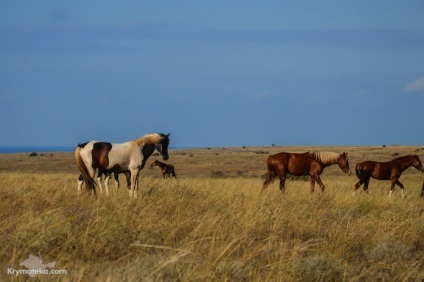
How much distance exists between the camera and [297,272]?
6.27 m

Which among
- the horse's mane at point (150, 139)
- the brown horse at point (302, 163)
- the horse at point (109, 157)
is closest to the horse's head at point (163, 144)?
the horse's mane at point (150, 139)

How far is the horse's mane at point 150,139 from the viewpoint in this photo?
15.4 meters

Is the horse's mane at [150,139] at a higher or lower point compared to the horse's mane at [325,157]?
higher

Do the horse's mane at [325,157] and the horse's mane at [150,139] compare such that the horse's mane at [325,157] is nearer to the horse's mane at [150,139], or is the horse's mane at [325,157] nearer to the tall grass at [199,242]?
the horse's mane at [150,139]

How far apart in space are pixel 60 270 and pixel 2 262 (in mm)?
741

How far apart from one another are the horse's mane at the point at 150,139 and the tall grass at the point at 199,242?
3.91m

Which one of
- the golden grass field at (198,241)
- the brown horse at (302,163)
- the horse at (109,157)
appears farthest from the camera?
the brown horse at (302,163)

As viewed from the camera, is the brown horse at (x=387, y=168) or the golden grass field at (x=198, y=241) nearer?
the golden grass field at (x=198, y=241)

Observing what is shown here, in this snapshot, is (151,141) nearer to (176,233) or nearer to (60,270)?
(176,233)

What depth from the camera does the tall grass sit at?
19.4ft

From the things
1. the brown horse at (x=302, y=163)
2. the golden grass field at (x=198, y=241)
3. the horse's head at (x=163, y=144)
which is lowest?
the golden grass field at (x=198, y=241)

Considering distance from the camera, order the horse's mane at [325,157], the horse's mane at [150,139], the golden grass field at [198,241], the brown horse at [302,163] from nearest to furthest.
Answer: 1. the golden grass field at [198,241]
2. the horse's mane at [150,139]
3. the brown horse at [302,163]
4. the horse's mane at [325,157]

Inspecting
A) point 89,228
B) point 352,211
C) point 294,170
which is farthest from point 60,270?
point 294,170

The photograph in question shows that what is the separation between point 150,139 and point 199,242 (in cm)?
837
